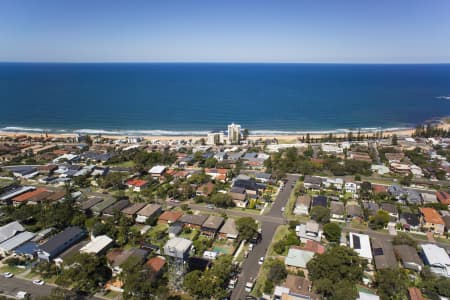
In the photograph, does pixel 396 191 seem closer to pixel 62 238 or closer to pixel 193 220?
pixel 193 220

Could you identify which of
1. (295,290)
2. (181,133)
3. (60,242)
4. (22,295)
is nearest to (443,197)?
(295,290)

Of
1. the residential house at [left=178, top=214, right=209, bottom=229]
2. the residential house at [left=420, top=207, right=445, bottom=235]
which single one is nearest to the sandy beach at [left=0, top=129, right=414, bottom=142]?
the residential house at [left=178, top=214, right=209, bottom=229]

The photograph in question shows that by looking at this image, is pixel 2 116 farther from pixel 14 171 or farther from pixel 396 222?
pixel 396 222

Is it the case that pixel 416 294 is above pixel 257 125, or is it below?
below

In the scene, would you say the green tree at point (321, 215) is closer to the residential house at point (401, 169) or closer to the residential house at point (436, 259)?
the residential house at point (436, 259)

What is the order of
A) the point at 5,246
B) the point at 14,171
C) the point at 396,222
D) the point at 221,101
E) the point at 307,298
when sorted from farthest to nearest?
1. the point at 221,101
2. the point at 14,171
3. the point at 396,222
4. the point at 5,246
5. the point at 307,298

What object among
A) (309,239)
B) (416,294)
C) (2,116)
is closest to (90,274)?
(309,239)
